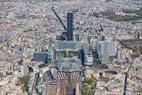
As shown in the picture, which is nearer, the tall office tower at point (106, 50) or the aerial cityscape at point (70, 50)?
the aerial cityscape at point (70, 50)

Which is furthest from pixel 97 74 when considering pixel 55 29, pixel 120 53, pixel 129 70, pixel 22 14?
pixel 22 14

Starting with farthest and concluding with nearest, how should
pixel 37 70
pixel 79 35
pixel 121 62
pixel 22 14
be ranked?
pixel 22 14 → pixel 79 35 → pixel 121 62 → pixel 37 70

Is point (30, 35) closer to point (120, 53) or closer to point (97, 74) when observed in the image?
point (120, 53)

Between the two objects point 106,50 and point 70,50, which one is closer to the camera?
point 70,50

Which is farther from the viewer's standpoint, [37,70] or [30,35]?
[30,35]

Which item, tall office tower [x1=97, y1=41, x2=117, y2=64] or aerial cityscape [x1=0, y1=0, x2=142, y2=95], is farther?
tall office tower [x1=97, y1=41, x2=117, y2=64]

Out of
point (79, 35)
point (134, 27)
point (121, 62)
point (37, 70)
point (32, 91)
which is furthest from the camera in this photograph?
point (134, 27)

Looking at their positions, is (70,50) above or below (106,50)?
above
